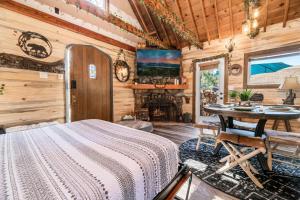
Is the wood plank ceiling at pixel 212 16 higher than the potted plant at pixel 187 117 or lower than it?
higher

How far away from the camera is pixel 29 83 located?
2945mm

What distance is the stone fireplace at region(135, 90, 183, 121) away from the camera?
5.41 metres

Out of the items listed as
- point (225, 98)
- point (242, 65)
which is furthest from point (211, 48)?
point (225, 98)

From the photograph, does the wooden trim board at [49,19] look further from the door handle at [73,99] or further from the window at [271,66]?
the window at [271,66]

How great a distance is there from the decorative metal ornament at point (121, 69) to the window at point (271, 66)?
140 inches

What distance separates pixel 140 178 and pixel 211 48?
16.3 ft

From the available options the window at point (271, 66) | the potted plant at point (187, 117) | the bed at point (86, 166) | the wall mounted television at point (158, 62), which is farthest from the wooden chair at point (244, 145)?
the wall mounted television at point (158, 62)

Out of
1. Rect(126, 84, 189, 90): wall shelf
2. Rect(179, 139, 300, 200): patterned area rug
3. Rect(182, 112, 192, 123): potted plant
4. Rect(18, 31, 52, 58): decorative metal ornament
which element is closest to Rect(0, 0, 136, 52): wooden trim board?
Rect(18, 31, 52, 58): decorative metal ornament

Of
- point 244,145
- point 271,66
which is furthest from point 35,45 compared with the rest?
point 271,66

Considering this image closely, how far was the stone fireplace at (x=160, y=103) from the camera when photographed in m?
5.41

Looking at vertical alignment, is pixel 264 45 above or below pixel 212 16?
below

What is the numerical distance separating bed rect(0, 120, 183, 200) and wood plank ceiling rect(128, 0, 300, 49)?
10.7 ft

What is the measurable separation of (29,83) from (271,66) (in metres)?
5.52

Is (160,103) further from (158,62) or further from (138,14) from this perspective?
(138,14)
